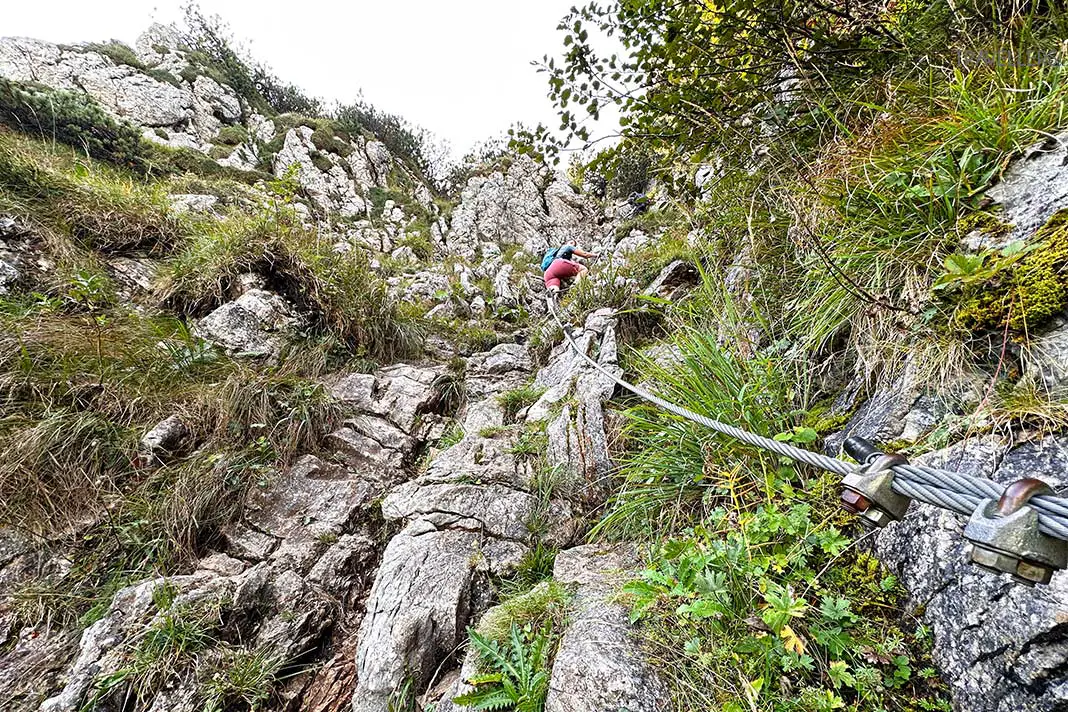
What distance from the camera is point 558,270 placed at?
23.4 ft

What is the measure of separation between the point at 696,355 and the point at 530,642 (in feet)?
6.33

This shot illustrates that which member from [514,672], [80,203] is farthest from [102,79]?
[514,672]

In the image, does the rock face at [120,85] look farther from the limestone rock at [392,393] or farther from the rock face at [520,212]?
the limestone rock at [392,393]

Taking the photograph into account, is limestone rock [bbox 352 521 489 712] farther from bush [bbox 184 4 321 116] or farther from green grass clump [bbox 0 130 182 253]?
bush [bbox 184 4 321 116]

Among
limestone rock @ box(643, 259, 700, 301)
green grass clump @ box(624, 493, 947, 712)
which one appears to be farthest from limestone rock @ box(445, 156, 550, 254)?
green grass clump @ box(624, 493, 947, 712)

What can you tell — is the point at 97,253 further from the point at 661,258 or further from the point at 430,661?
the point at 661,258

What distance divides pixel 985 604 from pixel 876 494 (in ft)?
2.70

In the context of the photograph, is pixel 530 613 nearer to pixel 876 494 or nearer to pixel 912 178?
pixel 876 494

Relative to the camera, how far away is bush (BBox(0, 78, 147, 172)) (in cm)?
596

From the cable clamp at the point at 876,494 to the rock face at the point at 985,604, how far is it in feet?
2.31

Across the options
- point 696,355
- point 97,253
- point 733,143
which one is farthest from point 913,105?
point 97,253

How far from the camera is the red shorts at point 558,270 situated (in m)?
7.12

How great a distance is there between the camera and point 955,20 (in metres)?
2.08

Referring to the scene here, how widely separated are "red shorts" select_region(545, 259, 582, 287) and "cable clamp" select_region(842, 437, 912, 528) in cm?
648
